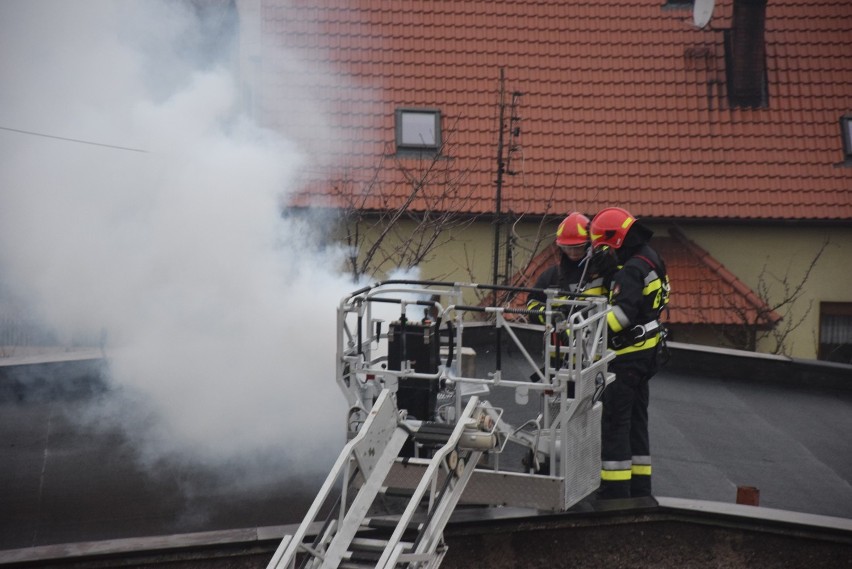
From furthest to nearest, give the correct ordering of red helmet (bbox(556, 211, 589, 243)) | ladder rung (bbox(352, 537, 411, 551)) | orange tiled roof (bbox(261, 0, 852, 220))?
1. orange tiled roof (bbox(261, 0, 852, 220))
2. red helmet (bbox(556, 211, 589, 243))
3. ladder rung (bbox(352, 537, 411, 551))

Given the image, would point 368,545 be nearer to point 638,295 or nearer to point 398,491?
point 398,491

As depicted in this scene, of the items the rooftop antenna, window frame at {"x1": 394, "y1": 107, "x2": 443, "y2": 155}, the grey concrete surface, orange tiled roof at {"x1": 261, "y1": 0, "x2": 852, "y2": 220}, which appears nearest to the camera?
the grey concrete surface

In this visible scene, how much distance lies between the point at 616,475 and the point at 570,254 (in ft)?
5.07

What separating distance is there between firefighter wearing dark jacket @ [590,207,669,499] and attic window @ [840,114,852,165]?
11.3 m

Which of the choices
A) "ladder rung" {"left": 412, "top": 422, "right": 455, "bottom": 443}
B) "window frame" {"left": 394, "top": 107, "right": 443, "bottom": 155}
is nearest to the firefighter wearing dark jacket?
"ladder rung" {"left": 412, "top": 422, "right": 455, "bottom": 443}

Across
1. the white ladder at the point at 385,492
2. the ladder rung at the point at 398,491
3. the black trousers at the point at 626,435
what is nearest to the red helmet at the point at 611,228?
the black trousers at the point at 626,435

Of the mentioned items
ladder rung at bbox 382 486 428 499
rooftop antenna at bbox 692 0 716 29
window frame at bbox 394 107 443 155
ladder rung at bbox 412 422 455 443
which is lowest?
ladder rung at bbox 382 486 428 499

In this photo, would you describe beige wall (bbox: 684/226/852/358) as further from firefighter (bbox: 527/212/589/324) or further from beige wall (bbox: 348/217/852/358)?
firefighter (bbox: 527/212/589/324)

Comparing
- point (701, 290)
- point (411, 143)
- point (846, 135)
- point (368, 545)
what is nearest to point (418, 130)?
point (411, 143)

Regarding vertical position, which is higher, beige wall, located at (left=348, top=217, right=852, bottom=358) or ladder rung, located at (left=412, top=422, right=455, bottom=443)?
beige wall, located at (left=348, top=217, right=852, bottom=358)

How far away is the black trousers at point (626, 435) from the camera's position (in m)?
6.67

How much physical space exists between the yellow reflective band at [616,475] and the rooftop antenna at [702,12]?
1150 centimetres

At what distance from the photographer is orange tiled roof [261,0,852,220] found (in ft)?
52.9

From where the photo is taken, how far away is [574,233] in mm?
7082
